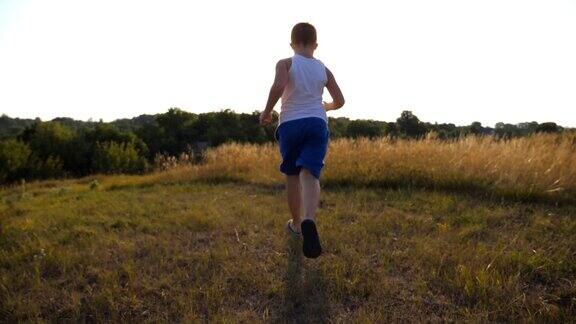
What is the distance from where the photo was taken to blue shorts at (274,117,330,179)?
335 cm

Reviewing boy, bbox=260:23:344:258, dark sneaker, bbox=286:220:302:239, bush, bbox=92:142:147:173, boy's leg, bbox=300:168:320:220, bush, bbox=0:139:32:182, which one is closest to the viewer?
boy's leg, bbox=300:168:320:220

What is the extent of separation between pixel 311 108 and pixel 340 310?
1501 mm

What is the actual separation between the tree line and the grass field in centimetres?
1597

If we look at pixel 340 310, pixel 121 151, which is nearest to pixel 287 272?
pixel 340 310

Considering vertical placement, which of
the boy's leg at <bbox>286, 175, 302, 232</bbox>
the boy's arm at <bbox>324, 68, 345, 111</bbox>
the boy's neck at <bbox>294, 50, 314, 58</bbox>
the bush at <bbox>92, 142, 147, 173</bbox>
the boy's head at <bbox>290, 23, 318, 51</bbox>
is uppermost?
the boy's head at <bbox>290, 23, 318, 51</bbox>

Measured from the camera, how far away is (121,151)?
37.7m

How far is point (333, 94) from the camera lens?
369cm

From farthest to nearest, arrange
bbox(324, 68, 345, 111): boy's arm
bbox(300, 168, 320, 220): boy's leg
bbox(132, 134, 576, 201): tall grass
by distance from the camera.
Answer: bbox(132, 134, 576, 201): tall grass
bbox(324, 68, 345, 111): boy's arm
bbox(300, 168, 320, 220): boy's leg

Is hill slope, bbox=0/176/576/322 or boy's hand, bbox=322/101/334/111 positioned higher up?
boy's hand, bbox=322/101/334/111

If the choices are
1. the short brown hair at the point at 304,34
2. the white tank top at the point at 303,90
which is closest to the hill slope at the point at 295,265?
the white tank top at the point at 303,90

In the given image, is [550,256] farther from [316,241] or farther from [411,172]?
[411,172]

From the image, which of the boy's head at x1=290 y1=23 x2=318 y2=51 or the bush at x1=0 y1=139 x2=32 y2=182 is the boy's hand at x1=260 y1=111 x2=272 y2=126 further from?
the bush at x1=0 y1=139 x2=32 y2=182

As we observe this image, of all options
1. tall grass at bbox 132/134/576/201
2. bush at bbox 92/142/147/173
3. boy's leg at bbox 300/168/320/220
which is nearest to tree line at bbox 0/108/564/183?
bush at bbox 92/142/147/173

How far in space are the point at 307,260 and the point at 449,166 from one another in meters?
3.96
